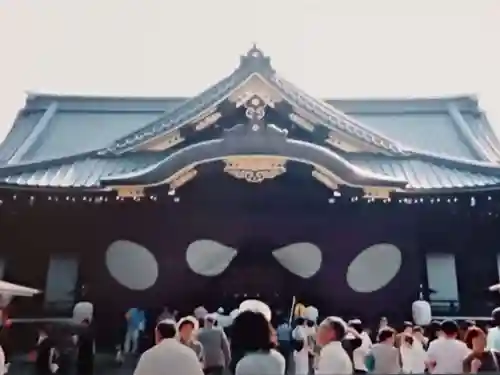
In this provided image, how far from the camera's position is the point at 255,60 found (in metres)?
10.8

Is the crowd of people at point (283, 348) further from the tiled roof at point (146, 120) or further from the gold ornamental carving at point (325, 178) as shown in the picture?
the tiled roof at point (146, 120)

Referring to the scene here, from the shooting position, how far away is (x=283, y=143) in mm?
9070

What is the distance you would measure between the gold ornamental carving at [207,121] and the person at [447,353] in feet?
19.0

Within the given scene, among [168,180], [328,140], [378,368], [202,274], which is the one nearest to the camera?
[378,368]

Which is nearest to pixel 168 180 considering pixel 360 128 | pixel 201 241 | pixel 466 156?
pixel 201 241

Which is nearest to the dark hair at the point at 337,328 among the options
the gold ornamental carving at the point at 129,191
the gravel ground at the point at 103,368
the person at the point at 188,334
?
the person at the point at 188,334

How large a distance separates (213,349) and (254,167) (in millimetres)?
3536

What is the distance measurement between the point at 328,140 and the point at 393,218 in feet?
5.86

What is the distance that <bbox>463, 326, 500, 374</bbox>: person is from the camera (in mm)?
4688

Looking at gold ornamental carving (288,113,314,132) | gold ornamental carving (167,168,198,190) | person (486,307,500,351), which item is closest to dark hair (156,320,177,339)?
person (486,307,500,351)

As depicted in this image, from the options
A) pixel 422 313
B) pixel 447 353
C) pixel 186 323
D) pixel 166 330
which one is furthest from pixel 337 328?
pixel 422 313

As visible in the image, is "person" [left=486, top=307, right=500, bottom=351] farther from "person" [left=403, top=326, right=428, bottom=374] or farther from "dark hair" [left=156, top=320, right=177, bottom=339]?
"dark hair" [left=156, top=320, right=177, bottom=339]

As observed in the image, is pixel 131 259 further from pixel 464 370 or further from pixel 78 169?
pixel 464 370

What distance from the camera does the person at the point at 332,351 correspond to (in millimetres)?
4184
